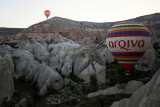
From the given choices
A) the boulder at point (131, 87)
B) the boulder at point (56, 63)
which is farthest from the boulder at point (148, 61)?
the boulder at point (56, 63)

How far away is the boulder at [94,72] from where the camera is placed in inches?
994

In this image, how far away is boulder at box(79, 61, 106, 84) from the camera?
82.8 ft

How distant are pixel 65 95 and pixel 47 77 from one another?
4.24 meters

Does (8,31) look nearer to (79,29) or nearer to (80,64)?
(79,29)

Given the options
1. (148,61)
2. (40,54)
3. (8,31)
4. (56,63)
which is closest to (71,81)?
(56,63)

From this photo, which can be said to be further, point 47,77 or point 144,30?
point 47,77

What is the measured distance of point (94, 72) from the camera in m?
25.4

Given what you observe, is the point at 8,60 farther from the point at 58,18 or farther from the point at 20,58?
the point at 58,18

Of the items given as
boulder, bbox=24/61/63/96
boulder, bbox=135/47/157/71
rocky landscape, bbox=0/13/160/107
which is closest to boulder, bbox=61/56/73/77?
rocky landscape, bbox=0/13/160/107

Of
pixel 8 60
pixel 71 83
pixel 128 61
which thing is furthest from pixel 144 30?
pixel 8 60

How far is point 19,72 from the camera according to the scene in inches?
1062

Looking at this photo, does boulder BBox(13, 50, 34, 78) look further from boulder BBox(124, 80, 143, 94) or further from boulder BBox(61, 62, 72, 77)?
boulder BBox(124, 80, 143, 94)

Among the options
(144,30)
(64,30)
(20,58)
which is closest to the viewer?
(144,30)

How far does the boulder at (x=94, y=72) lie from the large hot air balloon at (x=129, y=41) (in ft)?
27.4
